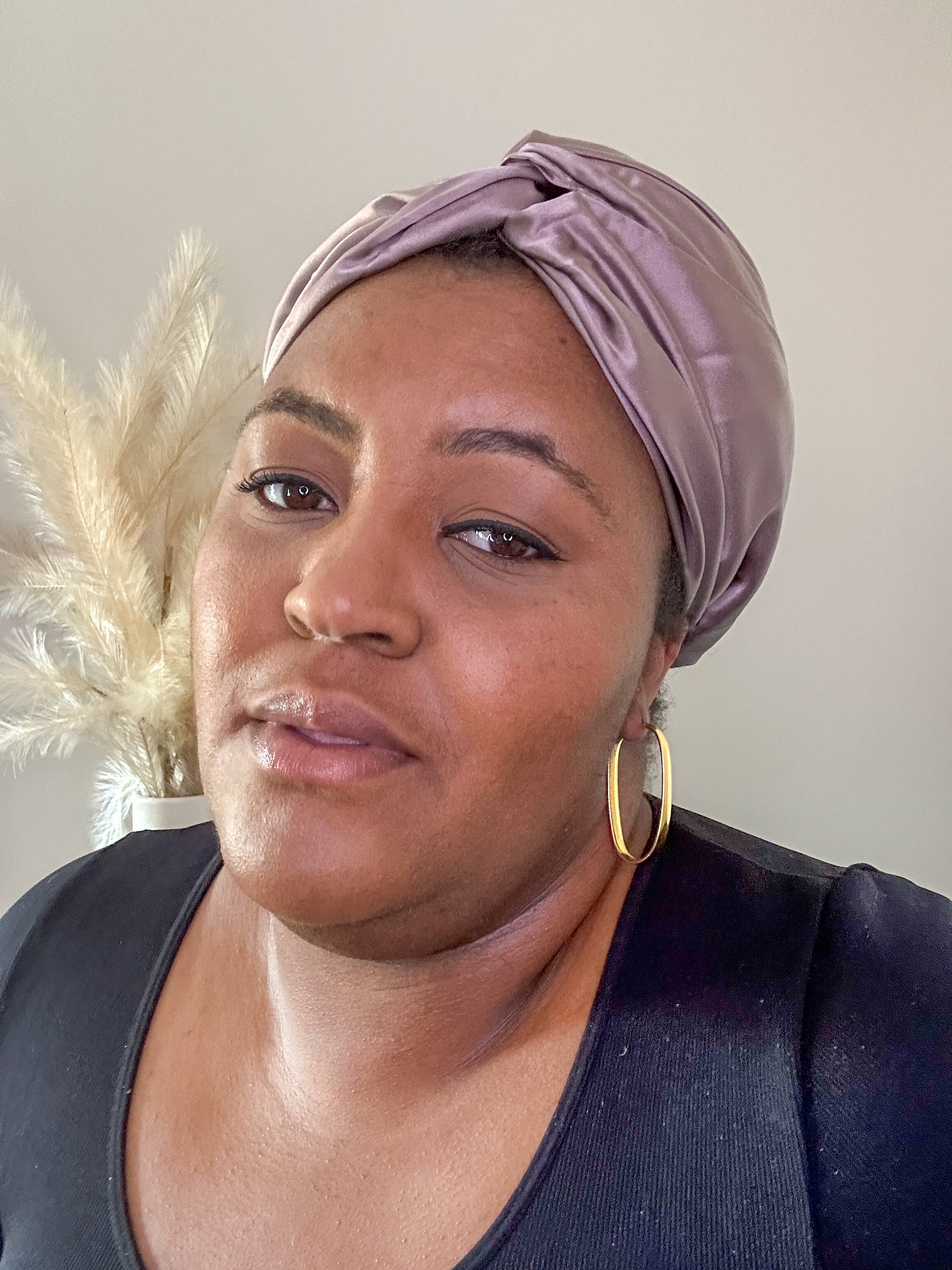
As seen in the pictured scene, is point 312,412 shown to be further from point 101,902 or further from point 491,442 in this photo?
point 101,902

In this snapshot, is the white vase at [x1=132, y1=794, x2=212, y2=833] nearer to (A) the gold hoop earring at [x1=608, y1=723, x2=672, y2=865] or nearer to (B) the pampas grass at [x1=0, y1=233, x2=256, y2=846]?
(B) the pampas grass at [x1=0, y1=233, x2=256, y2=846]

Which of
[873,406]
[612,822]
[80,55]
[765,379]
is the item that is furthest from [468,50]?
[612,822]

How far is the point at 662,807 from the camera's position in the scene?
794 mm

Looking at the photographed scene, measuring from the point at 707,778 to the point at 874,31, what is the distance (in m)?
1.25

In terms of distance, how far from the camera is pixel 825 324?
152 centimetres

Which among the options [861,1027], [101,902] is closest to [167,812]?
[101,902]

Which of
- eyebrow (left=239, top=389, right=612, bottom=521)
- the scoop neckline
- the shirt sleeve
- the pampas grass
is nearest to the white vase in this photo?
the pampas grass

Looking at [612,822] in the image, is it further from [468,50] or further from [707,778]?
[468,50]

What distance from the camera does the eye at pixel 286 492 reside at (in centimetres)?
71

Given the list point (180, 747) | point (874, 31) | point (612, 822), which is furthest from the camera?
point (874, 31)

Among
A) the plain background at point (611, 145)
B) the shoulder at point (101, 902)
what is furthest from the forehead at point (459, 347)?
the plain background at point (611, 145)

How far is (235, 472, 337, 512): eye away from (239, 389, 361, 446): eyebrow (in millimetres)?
46

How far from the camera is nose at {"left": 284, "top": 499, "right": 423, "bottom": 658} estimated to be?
23.3 inches

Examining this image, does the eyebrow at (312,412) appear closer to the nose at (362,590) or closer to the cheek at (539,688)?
the nose at (362,590)
